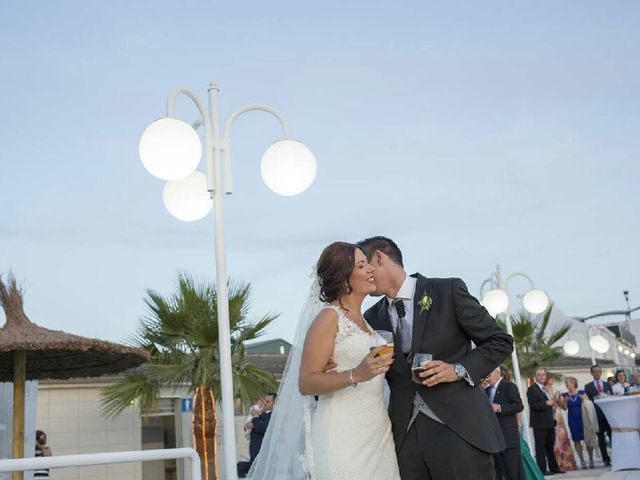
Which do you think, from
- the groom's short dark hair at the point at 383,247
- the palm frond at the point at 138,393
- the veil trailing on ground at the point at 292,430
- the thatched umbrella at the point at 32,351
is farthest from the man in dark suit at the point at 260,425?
the groom's short dark hair at the point at 383,247

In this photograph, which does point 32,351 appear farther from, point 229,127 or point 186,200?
point 229,127

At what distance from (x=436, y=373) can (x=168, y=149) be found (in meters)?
2.55

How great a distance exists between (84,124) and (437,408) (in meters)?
11.4

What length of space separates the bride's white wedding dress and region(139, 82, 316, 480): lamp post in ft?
2.85

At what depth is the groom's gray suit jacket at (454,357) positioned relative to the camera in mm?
3760

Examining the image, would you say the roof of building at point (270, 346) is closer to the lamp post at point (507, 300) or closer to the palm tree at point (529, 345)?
the palm tree at point (529, 345)

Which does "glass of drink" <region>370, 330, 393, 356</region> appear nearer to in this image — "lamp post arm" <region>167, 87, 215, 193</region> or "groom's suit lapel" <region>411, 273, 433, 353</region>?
"groom's suit lapel" <region>411, 273, 433, 353</region>

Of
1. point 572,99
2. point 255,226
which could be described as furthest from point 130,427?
point 572,99

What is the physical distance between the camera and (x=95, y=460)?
3381mm

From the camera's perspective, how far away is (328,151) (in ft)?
42.0

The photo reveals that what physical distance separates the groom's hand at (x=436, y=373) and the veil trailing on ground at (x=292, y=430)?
909mm

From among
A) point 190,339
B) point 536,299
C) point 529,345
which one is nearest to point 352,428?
point 190,339

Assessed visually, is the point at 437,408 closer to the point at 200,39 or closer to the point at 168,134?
the point at 168,134

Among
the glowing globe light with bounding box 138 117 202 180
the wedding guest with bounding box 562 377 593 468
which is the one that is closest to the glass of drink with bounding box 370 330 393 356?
the glowing globe light with bounding box 138 117 202 180
